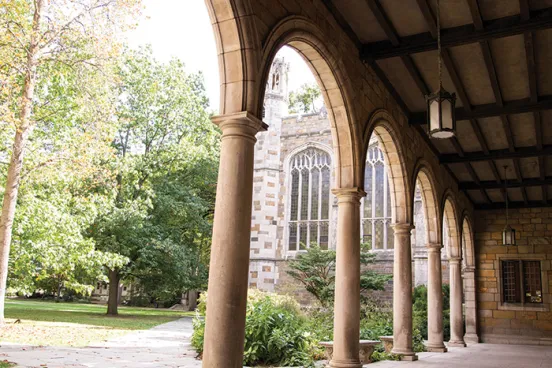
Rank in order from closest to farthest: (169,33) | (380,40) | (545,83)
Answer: (380,40) < (545,83) < (169,33)

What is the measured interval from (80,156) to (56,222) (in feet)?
6.02

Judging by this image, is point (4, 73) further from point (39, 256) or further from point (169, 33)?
point (169, 33)

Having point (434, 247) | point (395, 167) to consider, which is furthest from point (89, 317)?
point (395, 167)

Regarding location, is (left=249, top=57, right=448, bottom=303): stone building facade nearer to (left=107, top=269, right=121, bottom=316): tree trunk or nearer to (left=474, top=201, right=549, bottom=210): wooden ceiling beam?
(left=474, top=201, right=549, bottom=210): wooden ceiling beam

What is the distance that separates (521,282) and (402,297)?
8967 millimetres

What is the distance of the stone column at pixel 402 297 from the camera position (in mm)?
8953

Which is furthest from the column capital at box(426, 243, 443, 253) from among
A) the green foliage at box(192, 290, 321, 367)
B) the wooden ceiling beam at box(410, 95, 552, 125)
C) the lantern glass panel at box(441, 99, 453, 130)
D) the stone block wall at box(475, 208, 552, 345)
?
the lantern glass panel at box(441, 99, 453, 130)

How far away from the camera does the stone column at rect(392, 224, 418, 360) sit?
8953 millimetres

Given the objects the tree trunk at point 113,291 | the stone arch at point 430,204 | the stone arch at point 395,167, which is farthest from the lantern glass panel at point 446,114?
the tree trunk at point 113,291

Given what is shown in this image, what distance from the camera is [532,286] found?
53.0ft

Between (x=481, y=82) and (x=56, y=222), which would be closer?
(x=481, y=82)

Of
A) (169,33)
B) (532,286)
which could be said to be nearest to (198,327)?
(532,286)

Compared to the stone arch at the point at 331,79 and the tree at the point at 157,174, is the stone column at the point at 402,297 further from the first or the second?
the tree at the point at 157,174

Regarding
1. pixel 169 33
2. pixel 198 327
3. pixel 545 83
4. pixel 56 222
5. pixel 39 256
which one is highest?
pixel 169 33
